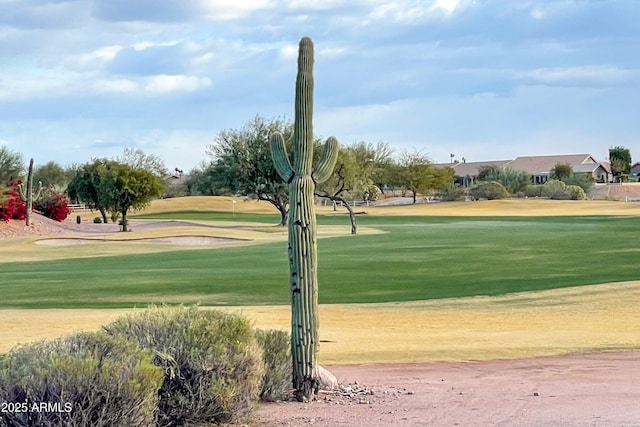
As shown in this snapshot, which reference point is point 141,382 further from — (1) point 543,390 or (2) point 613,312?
(2) point 613,312

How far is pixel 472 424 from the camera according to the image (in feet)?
34.0

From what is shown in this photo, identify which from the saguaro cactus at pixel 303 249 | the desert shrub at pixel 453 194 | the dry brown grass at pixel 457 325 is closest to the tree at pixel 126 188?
the dry brown grass at pixel 457 325

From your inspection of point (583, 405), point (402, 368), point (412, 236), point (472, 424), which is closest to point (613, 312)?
point (402, 368)

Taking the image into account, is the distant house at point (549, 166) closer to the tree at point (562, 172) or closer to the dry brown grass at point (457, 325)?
the tree at point (562, 172)

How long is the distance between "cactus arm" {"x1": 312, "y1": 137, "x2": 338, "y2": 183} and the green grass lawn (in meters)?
12.5

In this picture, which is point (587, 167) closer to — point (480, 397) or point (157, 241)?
point (157, 241)

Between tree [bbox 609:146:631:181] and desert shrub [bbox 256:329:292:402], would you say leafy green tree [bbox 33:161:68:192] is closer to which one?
tree [bbox 609:146:631:181]

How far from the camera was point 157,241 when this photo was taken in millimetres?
55844

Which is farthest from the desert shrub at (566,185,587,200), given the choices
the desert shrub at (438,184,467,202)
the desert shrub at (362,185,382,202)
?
the desert shrub at (362,185,382,202)

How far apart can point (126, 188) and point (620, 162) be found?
116 meters

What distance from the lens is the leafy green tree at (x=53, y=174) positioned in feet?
413

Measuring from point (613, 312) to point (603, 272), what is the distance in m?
9.67

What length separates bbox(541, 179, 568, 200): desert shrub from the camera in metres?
112

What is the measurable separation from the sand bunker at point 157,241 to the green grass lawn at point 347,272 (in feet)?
23.7
